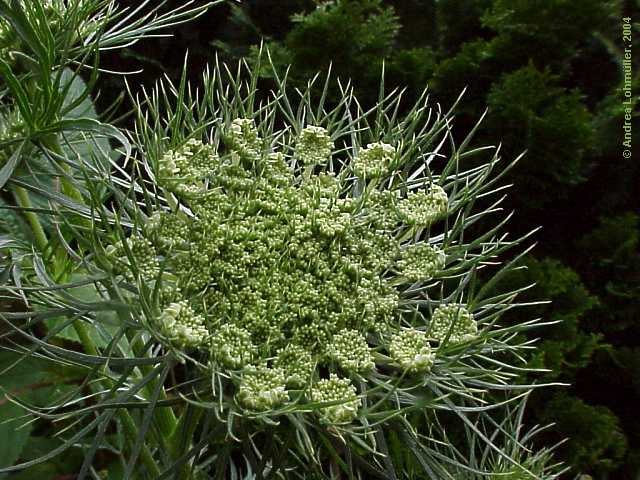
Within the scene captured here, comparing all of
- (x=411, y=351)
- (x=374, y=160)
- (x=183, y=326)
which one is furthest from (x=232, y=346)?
(x=374, y=160)

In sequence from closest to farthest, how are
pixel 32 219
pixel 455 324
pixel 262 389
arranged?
pixel 262 389 → pixel 455 324 → pixel 32 219

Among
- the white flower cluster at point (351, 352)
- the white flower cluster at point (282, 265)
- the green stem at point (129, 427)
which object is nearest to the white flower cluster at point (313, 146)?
the white flower cluster at point (282, 265)

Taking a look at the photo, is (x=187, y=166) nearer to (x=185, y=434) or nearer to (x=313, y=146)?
(x=313, y=146)

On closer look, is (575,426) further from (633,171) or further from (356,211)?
(356,211)

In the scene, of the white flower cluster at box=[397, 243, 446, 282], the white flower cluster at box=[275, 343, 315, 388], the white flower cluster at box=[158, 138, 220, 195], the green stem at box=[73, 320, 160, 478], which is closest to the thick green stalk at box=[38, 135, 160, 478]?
the green stem at box=[73, 320, 160, 478]

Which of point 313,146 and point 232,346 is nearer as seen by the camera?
point 232,346

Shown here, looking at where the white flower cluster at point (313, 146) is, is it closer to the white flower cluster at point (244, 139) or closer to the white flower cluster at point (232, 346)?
the white flower cluster at point (244, 139)

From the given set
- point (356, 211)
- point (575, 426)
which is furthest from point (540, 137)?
point (356, 211)
